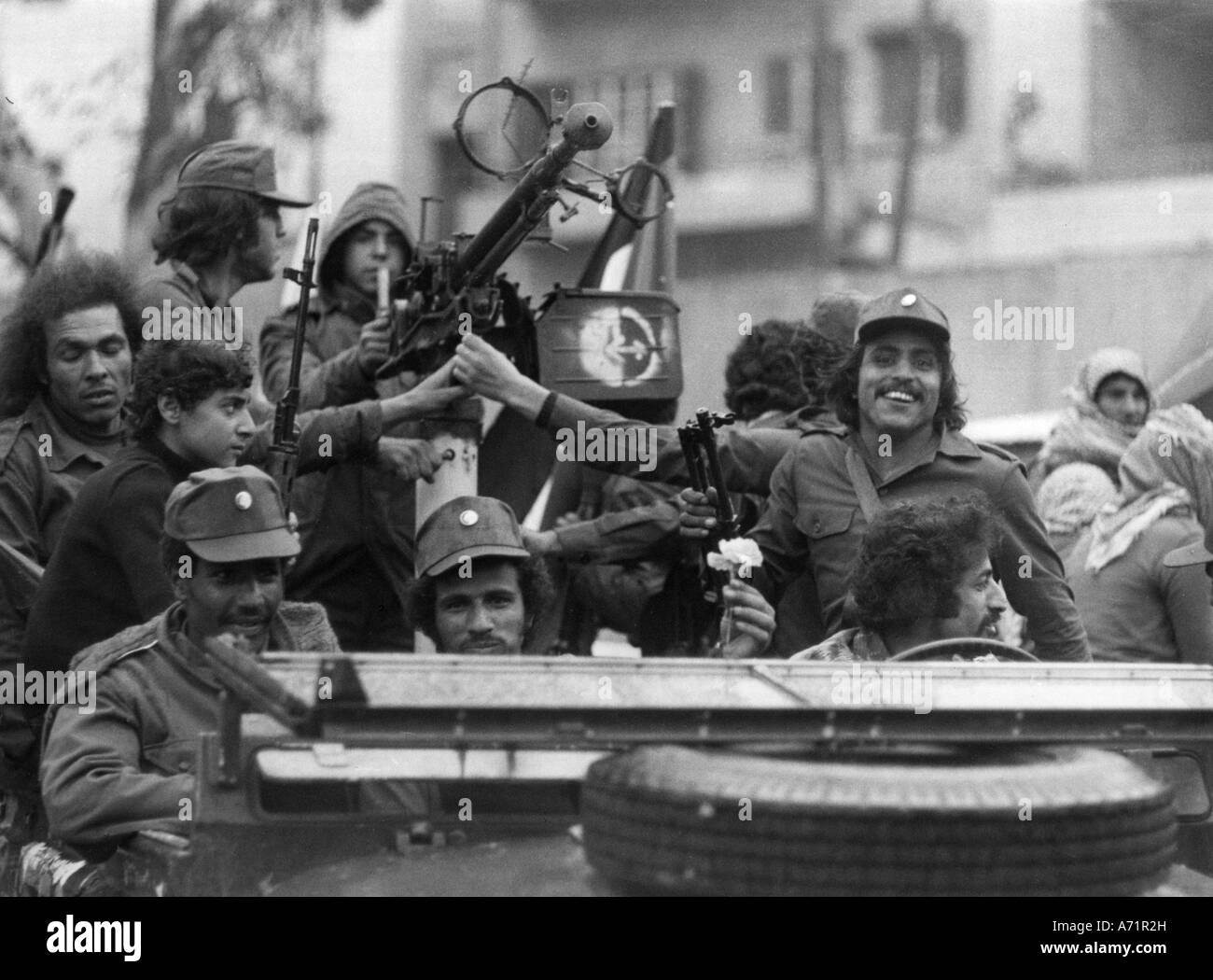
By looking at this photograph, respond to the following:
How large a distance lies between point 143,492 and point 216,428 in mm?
273

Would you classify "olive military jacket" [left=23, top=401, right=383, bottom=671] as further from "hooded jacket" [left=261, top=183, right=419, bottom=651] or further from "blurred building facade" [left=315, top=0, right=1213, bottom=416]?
"blurred building facade" [left=315, top=0, right=1213, bottom=416]

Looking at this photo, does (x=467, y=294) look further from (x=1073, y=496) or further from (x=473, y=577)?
(x=1073, y=496)

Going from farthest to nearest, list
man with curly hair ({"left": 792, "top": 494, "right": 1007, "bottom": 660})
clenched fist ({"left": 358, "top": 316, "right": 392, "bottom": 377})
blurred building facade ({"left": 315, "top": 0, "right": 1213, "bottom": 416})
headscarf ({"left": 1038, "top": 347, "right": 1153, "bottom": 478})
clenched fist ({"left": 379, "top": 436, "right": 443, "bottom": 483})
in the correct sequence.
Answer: blurred building facade ({"left": 315, "top": 0, "right": 1213, "bottom": 416}), headscarf ({"left": 1038, "top": 347, "right": 1153, "bottom": 478}), clenched fist ({"left": 358, "top": 316, "right": 392, "bottom": 377}), clenched fist ({"left": 379, "top": 436, "right": 443, "bottom": 483}), man with curly hair ({"left": 792, "top": 494, "right": 1007, "bottom": 660})

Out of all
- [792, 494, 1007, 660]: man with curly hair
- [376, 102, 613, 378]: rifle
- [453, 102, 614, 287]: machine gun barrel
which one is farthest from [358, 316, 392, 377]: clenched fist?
[792, 494, 1007, 660]: man with curly hair

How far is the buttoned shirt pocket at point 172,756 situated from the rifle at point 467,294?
178cm

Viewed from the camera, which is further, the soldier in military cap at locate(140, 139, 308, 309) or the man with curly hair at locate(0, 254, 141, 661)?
the soldier in military cap at locate(140, 139, 308, 309)

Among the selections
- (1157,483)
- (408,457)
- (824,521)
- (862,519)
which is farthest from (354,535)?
(1157,483)

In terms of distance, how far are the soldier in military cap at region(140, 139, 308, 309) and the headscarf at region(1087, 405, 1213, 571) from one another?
2.65 metres

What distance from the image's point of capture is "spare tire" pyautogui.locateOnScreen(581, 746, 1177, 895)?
3.23 meters

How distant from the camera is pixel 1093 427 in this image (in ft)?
27.2

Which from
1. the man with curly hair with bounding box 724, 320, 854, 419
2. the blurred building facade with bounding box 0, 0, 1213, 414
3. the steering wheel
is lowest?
the steering wheel

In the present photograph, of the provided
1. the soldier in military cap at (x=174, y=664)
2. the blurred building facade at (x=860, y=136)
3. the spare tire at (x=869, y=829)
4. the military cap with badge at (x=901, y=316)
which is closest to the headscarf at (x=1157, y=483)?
the military cap with badge at (x=901, y=316)

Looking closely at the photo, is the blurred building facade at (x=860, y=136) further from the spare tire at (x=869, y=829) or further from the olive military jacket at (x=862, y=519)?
the spare tire at (x=869, y=829)
